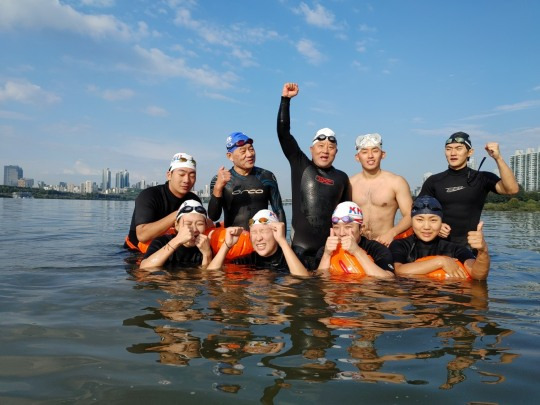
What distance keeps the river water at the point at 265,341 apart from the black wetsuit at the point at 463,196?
166cm

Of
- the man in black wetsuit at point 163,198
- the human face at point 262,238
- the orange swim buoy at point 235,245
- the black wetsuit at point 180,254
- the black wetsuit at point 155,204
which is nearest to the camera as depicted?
the human face at point 262,238

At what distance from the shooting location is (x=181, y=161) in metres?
8.94

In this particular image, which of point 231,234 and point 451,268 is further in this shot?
point 231,234

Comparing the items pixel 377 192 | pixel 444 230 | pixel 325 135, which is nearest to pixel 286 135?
pixel 325 135

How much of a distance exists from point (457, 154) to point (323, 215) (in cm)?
281

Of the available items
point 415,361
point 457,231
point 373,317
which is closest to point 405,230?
point 457,231

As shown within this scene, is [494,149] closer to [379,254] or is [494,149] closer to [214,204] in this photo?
[379,254]

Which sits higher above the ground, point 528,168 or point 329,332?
point 528,168

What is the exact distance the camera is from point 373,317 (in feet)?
14.6

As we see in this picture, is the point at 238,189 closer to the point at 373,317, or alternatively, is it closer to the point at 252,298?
the point at 252,298

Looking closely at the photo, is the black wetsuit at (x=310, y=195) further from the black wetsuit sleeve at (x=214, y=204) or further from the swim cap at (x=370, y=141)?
the black wetsuit sleeve at (x=214, y=204)

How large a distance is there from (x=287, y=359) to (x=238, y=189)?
5591 mm

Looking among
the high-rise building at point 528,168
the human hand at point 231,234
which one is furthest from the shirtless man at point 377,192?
the high-rise building at point 528,168

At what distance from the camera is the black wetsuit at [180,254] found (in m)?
7.71
